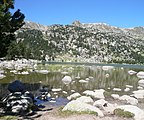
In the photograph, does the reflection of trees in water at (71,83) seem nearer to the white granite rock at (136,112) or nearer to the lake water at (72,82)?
the lake water at (72,82)

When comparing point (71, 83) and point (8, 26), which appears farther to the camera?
point (71, 83)

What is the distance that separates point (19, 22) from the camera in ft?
134

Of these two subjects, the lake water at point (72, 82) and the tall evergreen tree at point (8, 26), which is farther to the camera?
the lake water at point (72, 82)

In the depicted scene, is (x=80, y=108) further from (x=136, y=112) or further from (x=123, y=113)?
(x=136, y=112)

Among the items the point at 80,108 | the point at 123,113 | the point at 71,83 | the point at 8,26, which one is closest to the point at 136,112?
the point at 123,113

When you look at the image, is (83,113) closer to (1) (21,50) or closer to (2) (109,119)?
(2) (109,119)

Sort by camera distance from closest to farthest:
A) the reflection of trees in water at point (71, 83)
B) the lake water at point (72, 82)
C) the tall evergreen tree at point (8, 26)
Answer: the tall evergreen tree at point (8, 26) → the lake water at point (72, 82) → the reflection of trees in water at point (71, 83)

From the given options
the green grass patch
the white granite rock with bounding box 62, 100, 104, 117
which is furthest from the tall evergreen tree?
the green grass patch

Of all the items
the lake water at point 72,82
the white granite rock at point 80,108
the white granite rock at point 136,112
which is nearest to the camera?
the white granite rock at point 136,112

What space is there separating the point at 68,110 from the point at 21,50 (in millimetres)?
123110

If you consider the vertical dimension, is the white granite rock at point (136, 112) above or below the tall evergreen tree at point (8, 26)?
below

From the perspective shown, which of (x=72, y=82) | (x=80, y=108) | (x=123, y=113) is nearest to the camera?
(x=123, y=113)

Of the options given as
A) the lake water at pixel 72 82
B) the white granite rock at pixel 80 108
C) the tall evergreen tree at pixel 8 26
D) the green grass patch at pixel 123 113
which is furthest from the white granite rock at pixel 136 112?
the tall evergreen tree at pixel 8 26

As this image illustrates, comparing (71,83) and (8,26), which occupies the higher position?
(8,26)
